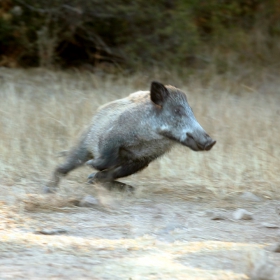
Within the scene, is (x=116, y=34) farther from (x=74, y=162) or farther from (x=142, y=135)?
(x=142, y=135)

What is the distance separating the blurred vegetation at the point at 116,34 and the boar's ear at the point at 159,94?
5.68 m

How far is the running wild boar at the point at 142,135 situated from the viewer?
233 inches

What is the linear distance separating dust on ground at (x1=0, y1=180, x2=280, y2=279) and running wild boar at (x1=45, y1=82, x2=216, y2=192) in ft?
0.90

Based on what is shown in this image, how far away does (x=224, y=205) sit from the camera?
5957 mm

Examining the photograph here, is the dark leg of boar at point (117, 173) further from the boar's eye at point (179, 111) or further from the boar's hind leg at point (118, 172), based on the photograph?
the boar's eye at point (179, 111)

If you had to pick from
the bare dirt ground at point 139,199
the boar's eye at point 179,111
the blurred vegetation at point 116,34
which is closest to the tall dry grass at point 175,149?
the bare dirt ground at point 139,199

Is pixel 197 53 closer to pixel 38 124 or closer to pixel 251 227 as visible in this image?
pixel 38 124

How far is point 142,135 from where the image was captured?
234 inches

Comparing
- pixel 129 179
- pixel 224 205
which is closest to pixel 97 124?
pixel 129 179

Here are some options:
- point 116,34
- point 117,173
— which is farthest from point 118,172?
point 116,34

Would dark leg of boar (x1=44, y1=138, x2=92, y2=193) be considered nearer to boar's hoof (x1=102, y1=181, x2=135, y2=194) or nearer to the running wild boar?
the running wild boar

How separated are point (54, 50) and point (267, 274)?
916cm

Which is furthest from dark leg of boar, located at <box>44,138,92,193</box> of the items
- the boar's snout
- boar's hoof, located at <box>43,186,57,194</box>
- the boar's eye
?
the boar's snout

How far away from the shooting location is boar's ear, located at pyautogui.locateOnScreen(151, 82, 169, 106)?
5.97m
